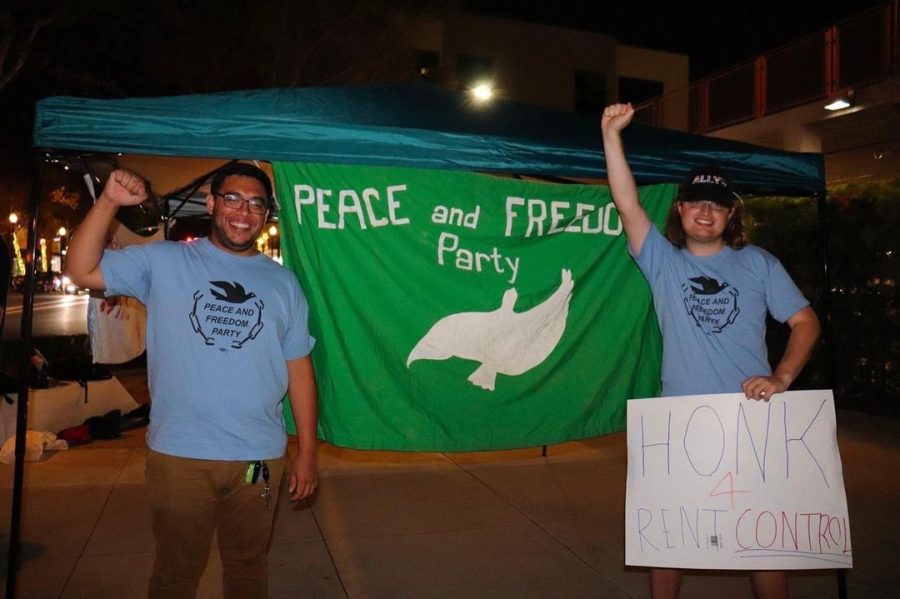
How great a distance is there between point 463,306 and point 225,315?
1215 mm

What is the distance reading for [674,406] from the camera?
2717 millimetres

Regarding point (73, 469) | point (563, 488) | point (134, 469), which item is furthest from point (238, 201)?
point (73, 469)

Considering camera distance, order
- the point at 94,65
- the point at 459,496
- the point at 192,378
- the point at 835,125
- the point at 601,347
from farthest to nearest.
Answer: the point at 94,65 → the point at 835,125 → the point at 459,496 → the point at 601,347 → the point at 192,378

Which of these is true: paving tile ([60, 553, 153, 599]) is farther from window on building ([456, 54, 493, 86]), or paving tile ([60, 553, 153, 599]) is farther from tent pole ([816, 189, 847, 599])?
window on building ([456, 54, 493, 86])

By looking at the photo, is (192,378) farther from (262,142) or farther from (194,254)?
(262,142)

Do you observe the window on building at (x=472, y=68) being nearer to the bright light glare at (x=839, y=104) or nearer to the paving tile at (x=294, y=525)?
the bright light glare at (x=839, y=104)

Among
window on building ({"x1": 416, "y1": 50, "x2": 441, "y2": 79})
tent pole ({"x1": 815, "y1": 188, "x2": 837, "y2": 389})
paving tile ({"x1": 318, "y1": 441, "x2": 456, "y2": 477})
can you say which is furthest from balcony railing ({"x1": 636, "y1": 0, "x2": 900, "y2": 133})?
paving tile ({"x1": 318, "y1": 441, "x2": 456, "y2": 477})

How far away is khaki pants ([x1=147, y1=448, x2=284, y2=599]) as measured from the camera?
2.38 meters

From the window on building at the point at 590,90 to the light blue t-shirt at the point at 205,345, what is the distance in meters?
22.2

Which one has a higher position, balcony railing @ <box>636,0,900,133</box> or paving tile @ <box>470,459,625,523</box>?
balcony railing @ <box>636,0,900,133</box>

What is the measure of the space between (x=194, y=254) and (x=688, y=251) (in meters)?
1.90

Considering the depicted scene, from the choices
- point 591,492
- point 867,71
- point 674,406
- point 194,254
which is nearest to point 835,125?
point 867,71

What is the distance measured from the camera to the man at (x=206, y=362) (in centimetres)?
238

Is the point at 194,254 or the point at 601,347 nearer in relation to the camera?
the point at 194,254
